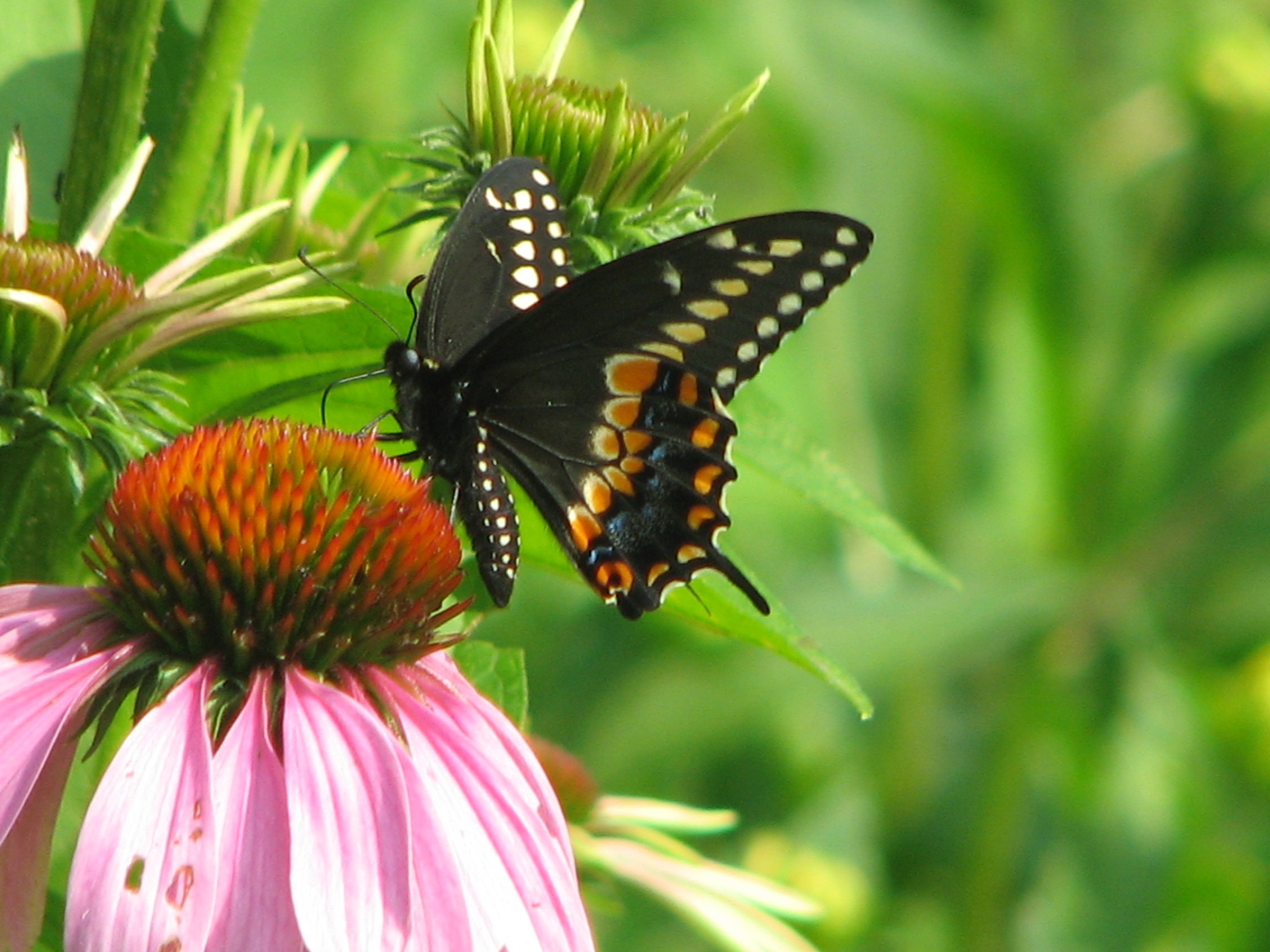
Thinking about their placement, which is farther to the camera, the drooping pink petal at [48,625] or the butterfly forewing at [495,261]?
the butterfly forewing at [495,261]

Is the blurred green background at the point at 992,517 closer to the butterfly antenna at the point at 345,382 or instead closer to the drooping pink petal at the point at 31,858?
the butterfly antenna at the point at 345,382

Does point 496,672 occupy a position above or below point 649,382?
below

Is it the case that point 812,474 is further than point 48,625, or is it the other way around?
point 812,474

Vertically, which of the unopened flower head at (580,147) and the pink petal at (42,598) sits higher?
the unopened flower head at (580,147)

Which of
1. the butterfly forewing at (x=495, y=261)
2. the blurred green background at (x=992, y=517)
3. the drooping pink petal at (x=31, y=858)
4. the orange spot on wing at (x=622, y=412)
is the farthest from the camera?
the blurred green background at (x=992, y=517)

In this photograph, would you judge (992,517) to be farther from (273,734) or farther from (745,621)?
(273,734)

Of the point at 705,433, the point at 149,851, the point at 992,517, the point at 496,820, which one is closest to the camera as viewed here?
the point at 149,851

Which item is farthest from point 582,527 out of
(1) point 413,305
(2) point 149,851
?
(2) point 149,851

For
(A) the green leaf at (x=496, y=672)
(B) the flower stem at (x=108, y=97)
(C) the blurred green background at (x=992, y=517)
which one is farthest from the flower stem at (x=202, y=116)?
(C) the blurred green background at (x=992, y=517)

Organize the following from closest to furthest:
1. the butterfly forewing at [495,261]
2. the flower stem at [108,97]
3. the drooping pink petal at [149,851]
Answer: the drooping pink petal at [149,851], the flower stem at [108,97], the butterfly forewing at [495,261]
